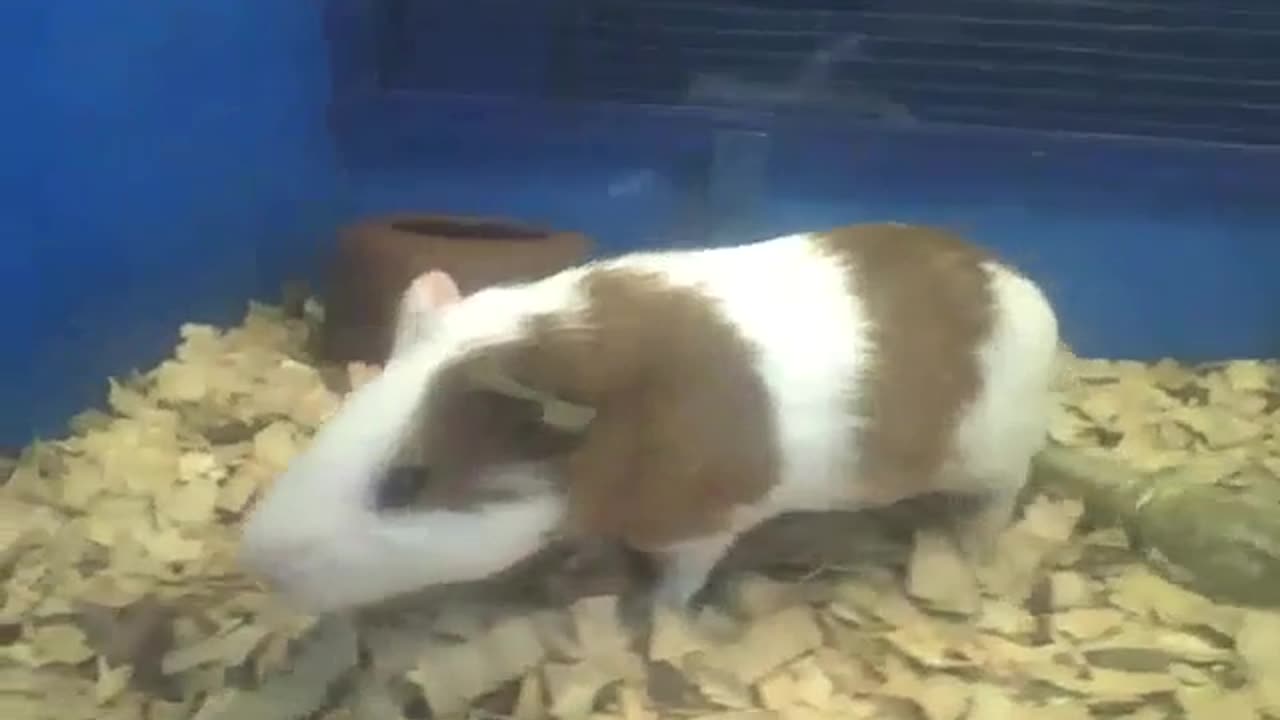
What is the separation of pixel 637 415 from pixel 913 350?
0.33m

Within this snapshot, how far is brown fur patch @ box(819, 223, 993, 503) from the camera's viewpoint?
1824 millimetres

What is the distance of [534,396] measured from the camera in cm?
162

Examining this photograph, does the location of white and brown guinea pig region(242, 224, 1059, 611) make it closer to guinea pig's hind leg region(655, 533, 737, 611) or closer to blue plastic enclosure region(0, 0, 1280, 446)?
guinea pig's hind leg region(655, 533, 737, 611)

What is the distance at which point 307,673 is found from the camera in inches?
69.2

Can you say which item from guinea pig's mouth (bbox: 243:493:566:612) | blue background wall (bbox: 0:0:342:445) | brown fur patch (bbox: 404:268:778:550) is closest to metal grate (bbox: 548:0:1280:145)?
blue background wall (bbox: 0:0:342:445)

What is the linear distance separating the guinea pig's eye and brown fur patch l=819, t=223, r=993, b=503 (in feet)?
1.57

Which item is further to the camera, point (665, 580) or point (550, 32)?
point (550, 32)

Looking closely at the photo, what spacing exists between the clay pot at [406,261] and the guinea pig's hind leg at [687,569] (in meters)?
0.45

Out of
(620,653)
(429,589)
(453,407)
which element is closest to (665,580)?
(620,653)

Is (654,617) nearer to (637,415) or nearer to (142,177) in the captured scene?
(637,415)

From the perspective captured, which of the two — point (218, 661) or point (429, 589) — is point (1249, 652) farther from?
point (218, 661)

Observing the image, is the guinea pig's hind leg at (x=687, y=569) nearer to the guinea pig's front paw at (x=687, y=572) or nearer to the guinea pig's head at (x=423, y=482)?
the guinea pig's front paw at (x=687, y=572)

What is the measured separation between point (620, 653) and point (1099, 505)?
63 cm

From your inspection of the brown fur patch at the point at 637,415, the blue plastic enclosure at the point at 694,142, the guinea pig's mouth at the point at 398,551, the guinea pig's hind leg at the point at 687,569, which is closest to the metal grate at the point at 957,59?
the blue plastic enclosure at the point at 694,142
